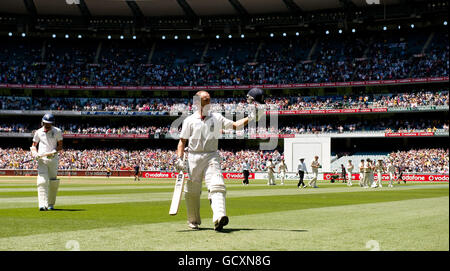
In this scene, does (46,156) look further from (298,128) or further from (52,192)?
(298,128)

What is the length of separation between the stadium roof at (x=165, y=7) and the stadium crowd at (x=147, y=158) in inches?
786

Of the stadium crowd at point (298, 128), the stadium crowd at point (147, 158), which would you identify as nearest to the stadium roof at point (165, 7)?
the stadium crowd at point (298, 128)

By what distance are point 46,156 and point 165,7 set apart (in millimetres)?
66742

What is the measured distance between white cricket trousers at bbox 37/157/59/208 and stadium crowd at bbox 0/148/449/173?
51629mm

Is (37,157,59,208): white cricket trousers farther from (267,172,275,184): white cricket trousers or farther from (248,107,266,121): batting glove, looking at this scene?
(267,172,275,184): white cricket trousers

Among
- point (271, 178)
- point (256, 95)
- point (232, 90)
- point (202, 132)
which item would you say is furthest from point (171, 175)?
point (256, 95)

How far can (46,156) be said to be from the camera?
14.2 m

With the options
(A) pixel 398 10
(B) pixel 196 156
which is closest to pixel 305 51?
(A) pixel 398 10

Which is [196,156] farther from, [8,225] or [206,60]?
[206,60]

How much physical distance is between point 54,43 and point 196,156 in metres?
81.8

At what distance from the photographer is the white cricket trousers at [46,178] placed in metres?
14.2

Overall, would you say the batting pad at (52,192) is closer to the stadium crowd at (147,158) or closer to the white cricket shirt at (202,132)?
the white cricket shirt at (202,132)

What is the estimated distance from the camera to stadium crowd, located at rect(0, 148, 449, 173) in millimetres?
63406

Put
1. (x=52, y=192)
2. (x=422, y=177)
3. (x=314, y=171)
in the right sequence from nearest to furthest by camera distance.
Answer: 1. (x=52, y=192)
2. (x=314, y=171)
3. (x=422, y=177)
